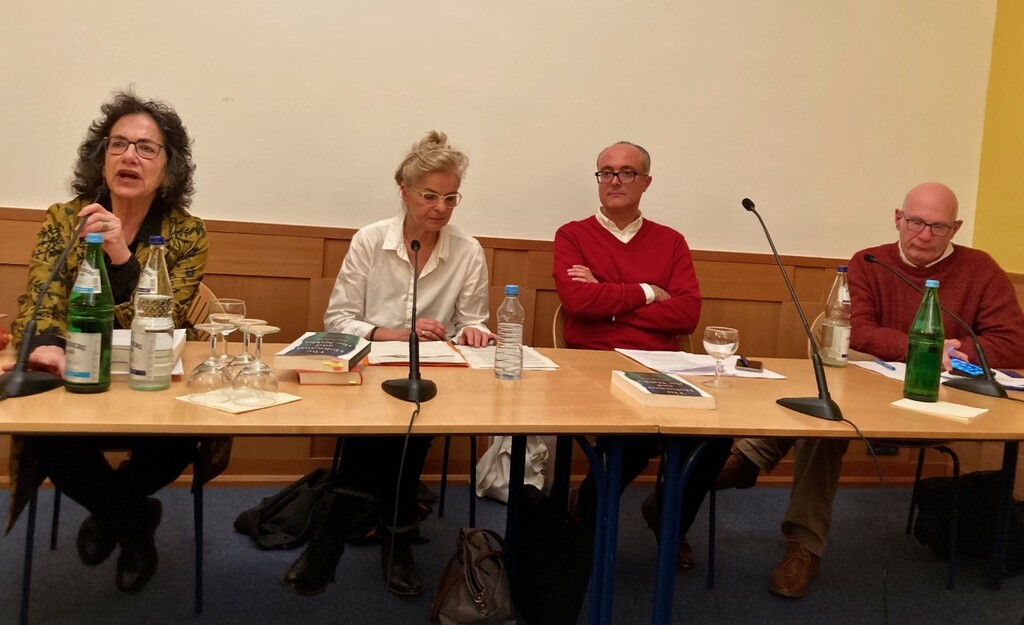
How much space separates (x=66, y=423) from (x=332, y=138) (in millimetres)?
1881

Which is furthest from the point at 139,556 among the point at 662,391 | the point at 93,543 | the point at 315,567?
the point at 662,391

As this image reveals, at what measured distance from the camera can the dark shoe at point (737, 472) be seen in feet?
8.65

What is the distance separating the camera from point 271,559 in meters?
2.25

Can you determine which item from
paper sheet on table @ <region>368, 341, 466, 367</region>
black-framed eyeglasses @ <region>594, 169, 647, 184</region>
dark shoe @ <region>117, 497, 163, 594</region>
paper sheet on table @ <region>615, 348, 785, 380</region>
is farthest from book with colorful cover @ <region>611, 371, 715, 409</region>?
dark shoe @ <region>117, 497, 163, 594</region>

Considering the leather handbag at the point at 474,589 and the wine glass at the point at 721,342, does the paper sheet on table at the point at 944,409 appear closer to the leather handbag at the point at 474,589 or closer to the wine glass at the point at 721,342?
the wine glass at the point at 721,342

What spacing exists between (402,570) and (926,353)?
1.50 metres

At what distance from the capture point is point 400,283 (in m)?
2.52

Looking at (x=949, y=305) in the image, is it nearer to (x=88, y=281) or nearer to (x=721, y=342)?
(x=721, y=342)

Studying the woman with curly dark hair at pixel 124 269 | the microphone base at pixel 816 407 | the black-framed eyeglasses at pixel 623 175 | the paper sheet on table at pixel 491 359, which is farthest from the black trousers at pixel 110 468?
the black-framed eyeglasses at pixel 623 175

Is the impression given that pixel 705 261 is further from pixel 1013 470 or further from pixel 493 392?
pixel 493 392

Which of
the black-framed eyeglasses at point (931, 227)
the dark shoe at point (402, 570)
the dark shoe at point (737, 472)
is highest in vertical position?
the black-framed eyeglasses at point (931, 227)

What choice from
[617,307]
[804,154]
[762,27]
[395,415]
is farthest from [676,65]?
[395,415]

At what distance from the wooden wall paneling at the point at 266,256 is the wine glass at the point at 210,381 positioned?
1.35 m

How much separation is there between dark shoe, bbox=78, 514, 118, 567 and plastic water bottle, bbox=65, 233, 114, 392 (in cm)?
90
